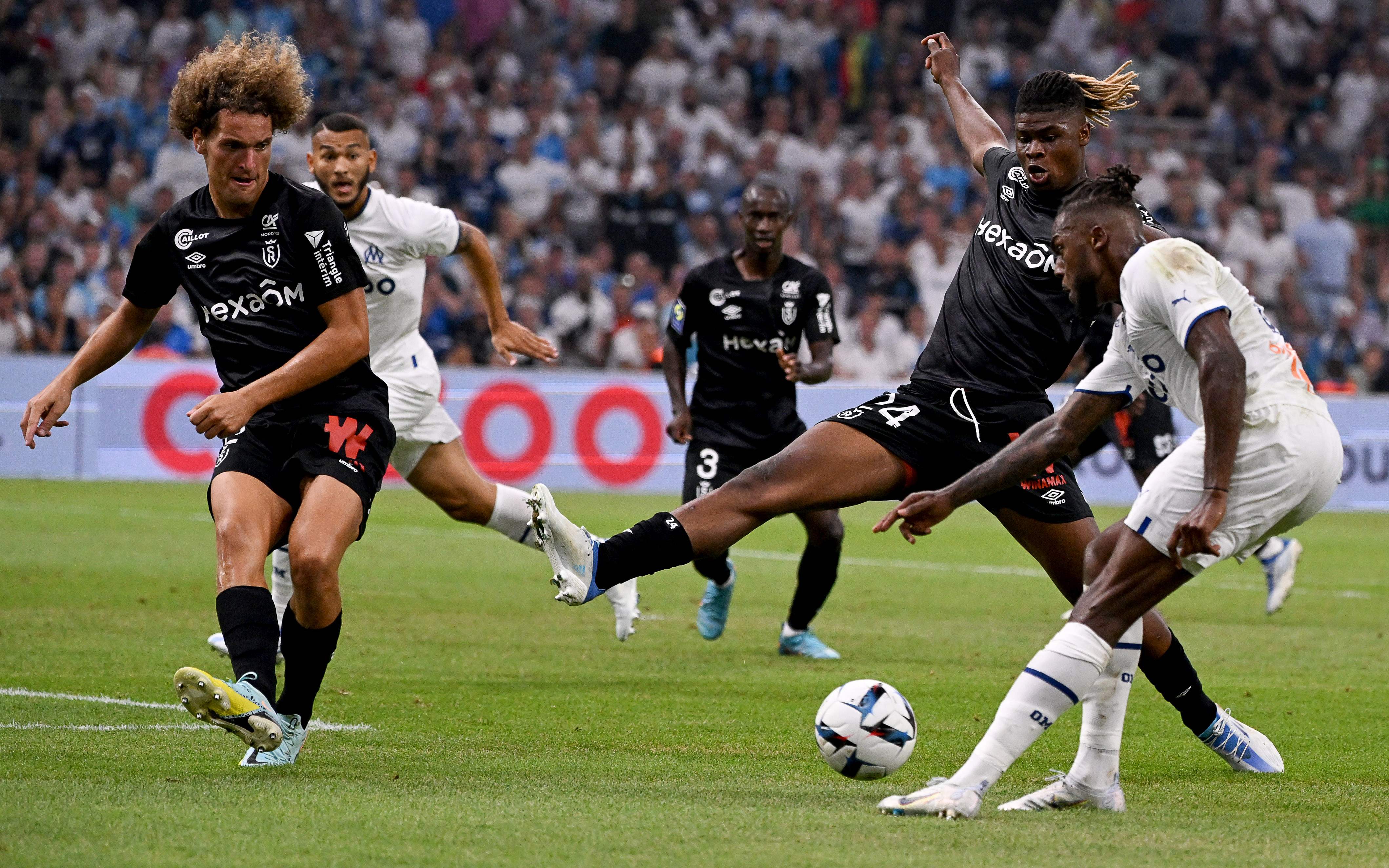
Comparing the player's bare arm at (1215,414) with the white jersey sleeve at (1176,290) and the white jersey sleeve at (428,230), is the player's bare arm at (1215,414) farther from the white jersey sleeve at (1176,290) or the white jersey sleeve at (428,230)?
the white jersey sleeve at (428,230)

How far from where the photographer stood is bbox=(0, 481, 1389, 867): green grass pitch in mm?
4605

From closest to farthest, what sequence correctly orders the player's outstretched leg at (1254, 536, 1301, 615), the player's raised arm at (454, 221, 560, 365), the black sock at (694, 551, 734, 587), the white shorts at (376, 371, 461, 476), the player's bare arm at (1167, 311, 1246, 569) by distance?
1. the player's bare arm at (1167, 311, 1246, 569)
2. the player's raised arm at (454, 221, 560, 365)
3. the white shorts at (376, 371, 461, 476)
4. the black sock at (694, 551, 734, 587)
5. the player's outstretched leg at (1254, 536, 1301, 615)

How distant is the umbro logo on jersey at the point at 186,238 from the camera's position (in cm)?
582

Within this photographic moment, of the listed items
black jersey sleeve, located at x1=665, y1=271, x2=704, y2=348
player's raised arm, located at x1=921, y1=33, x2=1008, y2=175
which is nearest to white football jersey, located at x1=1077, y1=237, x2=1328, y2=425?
player's raised arm, located at x1=921, y1=33, x2=1008, y2=175

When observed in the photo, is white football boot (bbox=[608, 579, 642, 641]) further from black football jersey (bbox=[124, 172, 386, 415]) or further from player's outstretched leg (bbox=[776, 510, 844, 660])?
black football jersey (bbox=[124, 172, 386, 415])

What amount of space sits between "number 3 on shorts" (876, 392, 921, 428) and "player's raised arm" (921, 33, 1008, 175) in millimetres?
1288

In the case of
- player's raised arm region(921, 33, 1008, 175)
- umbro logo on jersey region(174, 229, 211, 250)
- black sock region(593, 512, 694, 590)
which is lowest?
black sock region(593, 512, 694, 590)

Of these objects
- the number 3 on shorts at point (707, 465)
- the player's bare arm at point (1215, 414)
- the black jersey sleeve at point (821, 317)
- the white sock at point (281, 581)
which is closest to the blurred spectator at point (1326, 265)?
the black jersey sleeve at point (821, 317)

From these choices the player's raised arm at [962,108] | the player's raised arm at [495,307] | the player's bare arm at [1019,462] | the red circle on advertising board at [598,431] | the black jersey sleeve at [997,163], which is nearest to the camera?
the player's bare arm at [1019,462]

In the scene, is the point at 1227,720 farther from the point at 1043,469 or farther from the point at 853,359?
the point at 853,359

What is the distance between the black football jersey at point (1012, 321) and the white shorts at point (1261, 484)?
1.33 m

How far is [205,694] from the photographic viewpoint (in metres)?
4.95

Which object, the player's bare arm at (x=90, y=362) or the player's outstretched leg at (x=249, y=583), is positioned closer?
the player's outstretched leg at (x=249, y=583)

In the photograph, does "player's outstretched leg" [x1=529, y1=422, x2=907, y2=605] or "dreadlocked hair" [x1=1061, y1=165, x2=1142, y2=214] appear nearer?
"dreadlocked hair" [x1=1061, y1=165, x2=1142, y2=214]
